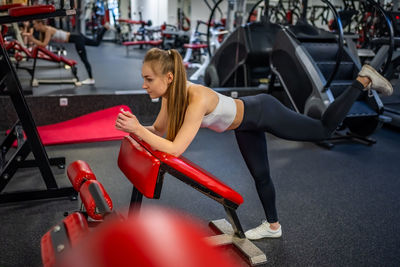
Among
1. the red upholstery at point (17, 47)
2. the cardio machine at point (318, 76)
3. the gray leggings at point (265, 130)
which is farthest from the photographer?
the red upholstery at point (17, 47)

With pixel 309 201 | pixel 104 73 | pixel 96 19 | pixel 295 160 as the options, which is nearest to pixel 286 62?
pixel 295 160

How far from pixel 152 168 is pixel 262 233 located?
3.28ft

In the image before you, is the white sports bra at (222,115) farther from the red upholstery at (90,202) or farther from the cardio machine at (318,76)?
the cardio machine at (318,76)

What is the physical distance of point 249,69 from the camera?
210 inches

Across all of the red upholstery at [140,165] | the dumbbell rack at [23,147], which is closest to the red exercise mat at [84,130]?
the dumbbell rack at [23,147]

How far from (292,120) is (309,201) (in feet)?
3.25

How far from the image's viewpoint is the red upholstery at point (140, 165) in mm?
1609

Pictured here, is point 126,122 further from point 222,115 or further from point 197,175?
point 222,115

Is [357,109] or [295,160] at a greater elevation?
[357,109]

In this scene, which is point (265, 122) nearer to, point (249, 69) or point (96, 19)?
point (249, 69)

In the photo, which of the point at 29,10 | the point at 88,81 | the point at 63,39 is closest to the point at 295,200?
the point at 29,10

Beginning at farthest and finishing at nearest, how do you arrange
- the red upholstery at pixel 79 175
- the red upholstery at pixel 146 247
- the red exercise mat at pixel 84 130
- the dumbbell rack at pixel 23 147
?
the red exercise mat at pixel 84 130
the dumbbell rack at pixel 23 147
the red upholstery at pixel 79 175
the red upholstery at pixel 146 247

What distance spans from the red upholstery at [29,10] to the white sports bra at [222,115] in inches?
42.6

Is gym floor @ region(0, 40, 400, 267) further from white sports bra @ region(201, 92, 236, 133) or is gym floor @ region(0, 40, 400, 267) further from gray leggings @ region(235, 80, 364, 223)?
white sports bra @ region(201, 92, 236, 133)
